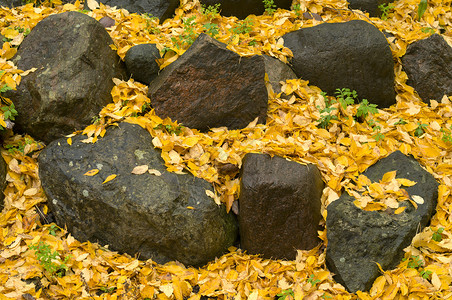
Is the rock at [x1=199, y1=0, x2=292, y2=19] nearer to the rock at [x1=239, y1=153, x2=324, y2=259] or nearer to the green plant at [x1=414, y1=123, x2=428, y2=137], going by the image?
the green plant at [x1=414, y1=123, x2=428, y2=137]

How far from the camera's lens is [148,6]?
4.84 metres

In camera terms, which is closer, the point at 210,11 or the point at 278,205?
the point at 278,205

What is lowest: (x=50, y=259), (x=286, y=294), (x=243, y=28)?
(x=286, y=294)

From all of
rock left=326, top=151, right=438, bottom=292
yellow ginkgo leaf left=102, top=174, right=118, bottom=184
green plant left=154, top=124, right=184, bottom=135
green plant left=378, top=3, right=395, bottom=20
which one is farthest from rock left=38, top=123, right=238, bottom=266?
green plant left=378, top=3, right=395, bottom=20

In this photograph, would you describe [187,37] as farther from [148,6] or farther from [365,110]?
[365,110]

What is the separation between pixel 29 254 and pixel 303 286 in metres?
2.05

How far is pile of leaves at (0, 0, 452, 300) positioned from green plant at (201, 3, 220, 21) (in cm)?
2

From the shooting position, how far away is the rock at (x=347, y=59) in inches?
175

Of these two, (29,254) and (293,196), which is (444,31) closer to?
(293,196)

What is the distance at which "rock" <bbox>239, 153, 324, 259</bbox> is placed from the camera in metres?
3.40

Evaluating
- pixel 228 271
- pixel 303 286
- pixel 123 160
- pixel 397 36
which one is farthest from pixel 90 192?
pixel 397 36

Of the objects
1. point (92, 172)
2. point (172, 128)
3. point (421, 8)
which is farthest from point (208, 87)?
point (421, 8)

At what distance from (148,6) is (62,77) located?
Answer: 1.47 meters

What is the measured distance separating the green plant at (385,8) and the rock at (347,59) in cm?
84
